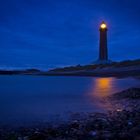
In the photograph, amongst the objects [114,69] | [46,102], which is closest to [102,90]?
[46,102]

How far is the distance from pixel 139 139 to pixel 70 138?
1.13m

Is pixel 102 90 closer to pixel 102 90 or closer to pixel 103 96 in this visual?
pixel 102 90

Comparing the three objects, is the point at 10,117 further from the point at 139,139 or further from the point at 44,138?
the point at 139,139

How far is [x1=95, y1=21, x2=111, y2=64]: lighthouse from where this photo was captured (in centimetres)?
6481

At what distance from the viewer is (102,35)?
6681cm

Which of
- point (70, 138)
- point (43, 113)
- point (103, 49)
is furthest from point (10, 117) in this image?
point (103, 49)

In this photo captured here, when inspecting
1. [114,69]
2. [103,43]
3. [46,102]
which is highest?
[103,43]

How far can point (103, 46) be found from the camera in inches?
2586

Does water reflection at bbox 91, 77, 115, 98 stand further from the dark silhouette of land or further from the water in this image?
the dark silhouette of land

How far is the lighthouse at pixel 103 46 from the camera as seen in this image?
213ft

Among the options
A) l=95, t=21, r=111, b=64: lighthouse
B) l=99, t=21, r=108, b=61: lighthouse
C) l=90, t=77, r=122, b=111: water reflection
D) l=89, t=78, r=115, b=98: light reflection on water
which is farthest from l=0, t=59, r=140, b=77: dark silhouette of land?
l=90, t=77, r=122, b=111: water reflection

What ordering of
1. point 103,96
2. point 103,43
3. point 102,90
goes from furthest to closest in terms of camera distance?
point 103,43
point 102,90
point 103,96

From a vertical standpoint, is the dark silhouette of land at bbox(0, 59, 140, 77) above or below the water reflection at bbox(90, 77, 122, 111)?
above

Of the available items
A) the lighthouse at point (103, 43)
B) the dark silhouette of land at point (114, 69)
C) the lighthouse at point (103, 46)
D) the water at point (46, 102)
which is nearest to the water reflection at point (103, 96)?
the water at point (46, 102)
